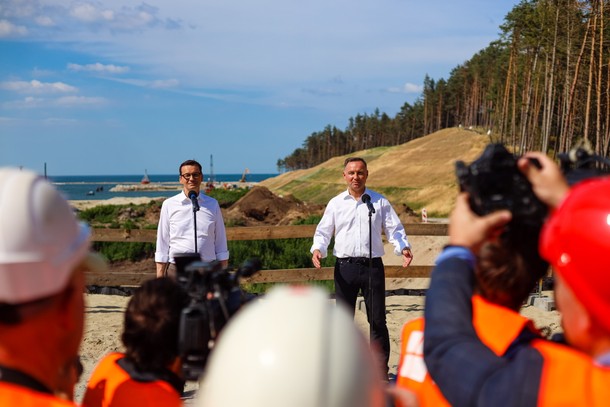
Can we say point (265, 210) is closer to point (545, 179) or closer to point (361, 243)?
point (361, 243)

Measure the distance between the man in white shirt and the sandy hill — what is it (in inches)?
1289

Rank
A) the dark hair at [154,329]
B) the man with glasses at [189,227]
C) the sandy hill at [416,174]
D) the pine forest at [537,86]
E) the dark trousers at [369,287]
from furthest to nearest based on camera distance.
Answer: the sandy hill at [416,174] → the pine forest at [537,86] → the man with glasses at [189,227] → the dark trousers at [369,287] → the dark hair at [154,329]

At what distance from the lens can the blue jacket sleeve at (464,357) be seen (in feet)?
4.46

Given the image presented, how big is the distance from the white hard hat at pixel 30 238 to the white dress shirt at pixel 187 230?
5.05 metres

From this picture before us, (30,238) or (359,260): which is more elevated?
(30,238)

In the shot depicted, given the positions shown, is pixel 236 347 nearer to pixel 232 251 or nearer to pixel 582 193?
pixel 582 193

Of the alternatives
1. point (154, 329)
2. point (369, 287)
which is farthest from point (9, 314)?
point (369, 287)

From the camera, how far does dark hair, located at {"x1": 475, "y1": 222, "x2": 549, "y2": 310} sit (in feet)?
5.26

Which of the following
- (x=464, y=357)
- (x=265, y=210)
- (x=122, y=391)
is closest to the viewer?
(x=464, y=357)

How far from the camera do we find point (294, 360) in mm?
910

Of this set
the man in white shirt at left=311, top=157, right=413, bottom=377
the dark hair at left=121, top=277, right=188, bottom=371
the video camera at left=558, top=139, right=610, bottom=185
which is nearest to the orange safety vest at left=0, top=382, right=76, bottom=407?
the dark hair at left=121, top=277, right=188, bottom=371

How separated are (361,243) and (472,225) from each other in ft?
16.0

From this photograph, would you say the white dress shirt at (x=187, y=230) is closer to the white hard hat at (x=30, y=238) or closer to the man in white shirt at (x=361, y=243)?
the man in white shirt at (x=361, y=243)

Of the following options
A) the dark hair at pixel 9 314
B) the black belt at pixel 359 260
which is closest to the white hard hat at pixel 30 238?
the dark hair at pixel 9 314
